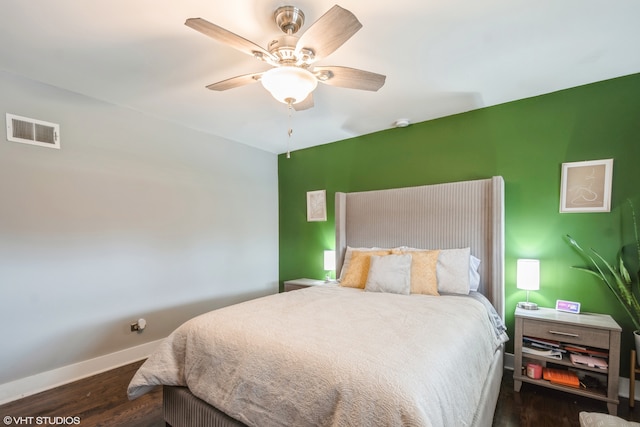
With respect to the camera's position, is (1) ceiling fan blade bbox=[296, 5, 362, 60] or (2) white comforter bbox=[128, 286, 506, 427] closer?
(2) white comforter bbox=[128, 286, 506, 427]

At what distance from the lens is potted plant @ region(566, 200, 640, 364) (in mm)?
2092

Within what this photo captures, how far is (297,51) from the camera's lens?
1.56 m

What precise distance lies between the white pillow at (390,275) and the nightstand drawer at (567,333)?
3.10 feet

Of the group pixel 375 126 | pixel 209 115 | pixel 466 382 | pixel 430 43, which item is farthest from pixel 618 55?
pixel 209 115

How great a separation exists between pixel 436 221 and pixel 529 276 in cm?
89

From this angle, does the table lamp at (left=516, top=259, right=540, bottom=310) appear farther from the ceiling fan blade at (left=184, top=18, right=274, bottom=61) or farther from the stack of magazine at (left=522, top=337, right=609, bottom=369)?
the ceiling fan blade at (left=184, top=18, right=274, bottom=61)

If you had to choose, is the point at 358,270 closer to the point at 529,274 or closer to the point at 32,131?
the point at 529,274

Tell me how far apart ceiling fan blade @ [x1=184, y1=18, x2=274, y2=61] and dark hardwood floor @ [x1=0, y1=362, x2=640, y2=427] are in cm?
234

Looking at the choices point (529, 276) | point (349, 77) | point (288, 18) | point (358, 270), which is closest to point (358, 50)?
point (349, 77)

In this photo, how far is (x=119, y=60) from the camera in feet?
6.80

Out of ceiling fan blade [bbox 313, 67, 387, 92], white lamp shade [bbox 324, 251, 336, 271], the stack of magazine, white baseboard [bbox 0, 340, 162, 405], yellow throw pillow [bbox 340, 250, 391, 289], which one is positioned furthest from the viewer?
white lamp shade [bbox 324, 251, 336, 271]

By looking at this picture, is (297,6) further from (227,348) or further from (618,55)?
(618,55)

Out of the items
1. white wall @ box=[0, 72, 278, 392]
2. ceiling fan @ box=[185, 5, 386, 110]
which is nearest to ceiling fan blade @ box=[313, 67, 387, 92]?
ceiling fan @ box=[185, 5, 386, 110]

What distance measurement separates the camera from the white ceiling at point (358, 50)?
5.23 ft
